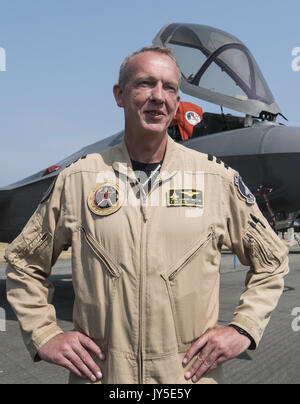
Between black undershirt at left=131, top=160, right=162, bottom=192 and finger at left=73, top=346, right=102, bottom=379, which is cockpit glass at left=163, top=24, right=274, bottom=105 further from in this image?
finger at left=73, top=346, right=102, bottom=379

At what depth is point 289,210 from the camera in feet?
16.1

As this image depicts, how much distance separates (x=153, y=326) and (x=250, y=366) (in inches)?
99.6

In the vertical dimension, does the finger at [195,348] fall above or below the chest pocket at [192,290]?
below

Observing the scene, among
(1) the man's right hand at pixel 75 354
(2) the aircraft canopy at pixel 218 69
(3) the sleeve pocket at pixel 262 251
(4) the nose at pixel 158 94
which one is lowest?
(1) the man's right hand at pixel 75 354

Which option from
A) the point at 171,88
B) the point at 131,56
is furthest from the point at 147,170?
the point at 131,56

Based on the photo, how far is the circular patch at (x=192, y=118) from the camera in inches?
202

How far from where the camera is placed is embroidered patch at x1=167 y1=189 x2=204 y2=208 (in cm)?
132

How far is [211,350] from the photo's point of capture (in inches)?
48.7

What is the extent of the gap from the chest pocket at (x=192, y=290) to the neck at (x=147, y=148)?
1.23 ft

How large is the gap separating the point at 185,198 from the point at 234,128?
4260 millimetres

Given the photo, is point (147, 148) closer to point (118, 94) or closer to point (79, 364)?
point (118, 94)

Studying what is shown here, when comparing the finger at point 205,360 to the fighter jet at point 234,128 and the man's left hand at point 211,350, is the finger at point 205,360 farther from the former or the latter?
the fighter jet at point 234,128

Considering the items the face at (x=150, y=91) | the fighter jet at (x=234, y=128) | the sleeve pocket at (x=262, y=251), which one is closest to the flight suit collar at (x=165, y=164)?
the face at (x=150, y=91)
